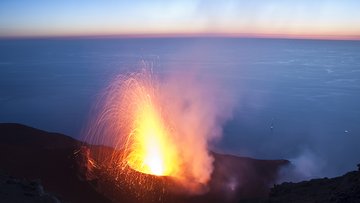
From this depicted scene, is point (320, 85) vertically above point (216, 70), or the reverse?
point (216, 70)

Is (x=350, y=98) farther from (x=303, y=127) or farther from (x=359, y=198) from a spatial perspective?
(x=359, y=198)

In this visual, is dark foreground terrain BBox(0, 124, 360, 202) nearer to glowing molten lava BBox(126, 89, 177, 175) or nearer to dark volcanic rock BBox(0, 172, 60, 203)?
dark volcanic rock BBox(0, 172, 60, 203)

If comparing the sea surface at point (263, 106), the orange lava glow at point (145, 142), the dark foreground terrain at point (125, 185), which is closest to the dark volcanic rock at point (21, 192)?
the dark foreground terrain at point (125, 185)

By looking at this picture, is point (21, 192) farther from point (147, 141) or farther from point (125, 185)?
point (147, 141)

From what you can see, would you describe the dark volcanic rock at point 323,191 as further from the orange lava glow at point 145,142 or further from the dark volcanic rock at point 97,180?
the orange lava glow at point 145,142

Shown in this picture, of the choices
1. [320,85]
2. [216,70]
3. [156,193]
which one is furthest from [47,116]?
[216,70]

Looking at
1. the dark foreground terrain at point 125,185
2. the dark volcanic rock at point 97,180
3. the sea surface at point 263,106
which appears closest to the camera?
the dark foreground terrain at point 125,185

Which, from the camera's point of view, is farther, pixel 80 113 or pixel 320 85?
pixel 320 85

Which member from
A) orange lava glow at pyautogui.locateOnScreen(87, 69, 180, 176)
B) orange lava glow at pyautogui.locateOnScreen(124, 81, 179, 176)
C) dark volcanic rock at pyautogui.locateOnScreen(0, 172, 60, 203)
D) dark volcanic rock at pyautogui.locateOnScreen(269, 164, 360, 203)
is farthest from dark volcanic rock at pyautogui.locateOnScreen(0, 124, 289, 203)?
dark volcanic rock at pyautogui.locateOnScreen(269, 164, 360, 203)
